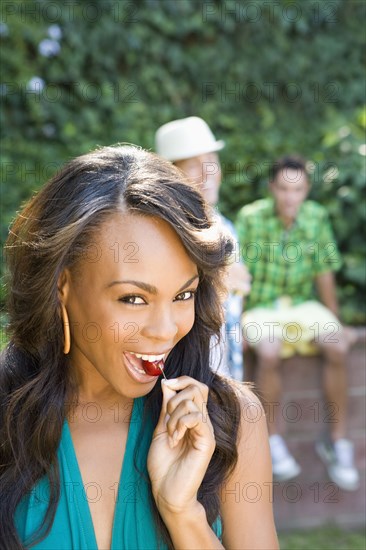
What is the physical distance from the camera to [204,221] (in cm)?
211

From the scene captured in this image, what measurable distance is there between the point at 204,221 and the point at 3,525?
79 cm

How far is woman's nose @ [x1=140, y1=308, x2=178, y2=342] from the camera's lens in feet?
6.47

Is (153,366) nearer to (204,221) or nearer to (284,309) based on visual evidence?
(204,221)

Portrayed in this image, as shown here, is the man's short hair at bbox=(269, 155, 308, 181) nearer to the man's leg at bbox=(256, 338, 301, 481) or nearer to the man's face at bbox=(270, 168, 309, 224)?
the man's face at bbox=(270, 168, 309, 224)

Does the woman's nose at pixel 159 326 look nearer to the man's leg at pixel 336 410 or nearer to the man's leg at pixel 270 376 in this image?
the man's leg at pixel 270 376

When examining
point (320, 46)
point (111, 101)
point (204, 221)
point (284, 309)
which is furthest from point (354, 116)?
point (204, 221)

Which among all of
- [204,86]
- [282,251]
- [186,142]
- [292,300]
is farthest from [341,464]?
[204,86]

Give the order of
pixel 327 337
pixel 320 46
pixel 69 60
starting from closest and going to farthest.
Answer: pixel 327 337 < pixel 69 60 < pixel 320 46

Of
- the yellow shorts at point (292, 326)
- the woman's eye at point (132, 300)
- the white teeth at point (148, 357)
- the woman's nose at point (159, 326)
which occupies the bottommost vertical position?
the white teeth at point (148, 357)

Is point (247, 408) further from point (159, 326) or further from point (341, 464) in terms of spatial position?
point (341, 464)

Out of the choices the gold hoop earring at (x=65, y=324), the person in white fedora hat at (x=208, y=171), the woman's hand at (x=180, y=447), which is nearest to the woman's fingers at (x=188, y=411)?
the woman's hand at (x=180, y=447)

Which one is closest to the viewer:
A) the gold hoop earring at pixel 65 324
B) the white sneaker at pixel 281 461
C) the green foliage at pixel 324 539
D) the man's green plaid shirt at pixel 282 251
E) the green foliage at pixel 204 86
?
the gold hoop earring at pixel 65 324

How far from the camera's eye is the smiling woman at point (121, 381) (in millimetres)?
1982

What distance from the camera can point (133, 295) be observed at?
6.47 feet
